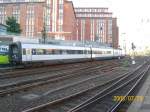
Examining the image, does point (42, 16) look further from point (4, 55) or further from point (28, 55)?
point (28, 55)

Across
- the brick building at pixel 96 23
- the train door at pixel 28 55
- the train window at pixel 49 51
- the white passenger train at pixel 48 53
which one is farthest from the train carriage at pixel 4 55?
the brick building at pixel 96 23

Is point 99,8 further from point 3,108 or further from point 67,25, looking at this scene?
point 3,108

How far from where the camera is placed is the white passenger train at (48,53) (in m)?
35.9

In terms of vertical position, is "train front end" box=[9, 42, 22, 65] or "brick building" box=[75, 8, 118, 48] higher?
"brick building" box=[75, 8, 118, 48]

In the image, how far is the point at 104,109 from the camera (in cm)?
1375

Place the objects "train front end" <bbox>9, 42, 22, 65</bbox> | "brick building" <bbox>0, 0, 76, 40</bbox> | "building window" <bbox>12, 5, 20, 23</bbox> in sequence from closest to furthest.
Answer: "train front end" <bbox>9, 42, 22, 65</bbox> < "brick building" <bbox>0, 0, 76, 40</bbox> < "building window" <bbox>12, 5, 20, 23</bbox>

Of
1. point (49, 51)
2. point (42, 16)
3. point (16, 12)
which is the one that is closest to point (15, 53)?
point (49, 51)

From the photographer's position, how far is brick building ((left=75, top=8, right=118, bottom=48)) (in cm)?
16589

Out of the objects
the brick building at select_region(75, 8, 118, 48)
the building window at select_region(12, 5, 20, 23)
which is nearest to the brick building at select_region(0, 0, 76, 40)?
the building window at select_region(12, 5, 20, 23)

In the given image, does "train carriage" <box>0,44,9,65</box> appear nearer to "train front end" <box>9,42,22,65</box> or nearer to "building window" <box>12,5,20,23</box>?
"train front end" <box>9,42,22,65</box>

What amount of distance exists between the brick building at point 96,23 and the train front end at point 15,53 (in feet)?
418

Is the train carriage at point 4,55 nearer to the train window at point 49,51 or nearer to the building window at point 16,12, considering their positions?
the train window at point 49,51

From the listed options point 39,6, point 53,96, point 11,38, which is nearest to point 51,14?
point 39,6

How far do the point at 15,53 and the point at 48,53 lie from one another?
687cm
